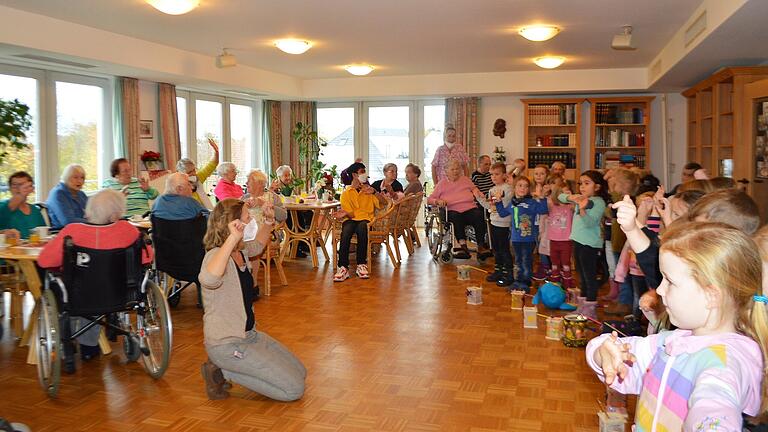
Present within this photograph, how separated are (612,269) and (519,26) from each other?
2.88 meters

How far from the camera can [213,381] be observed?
12.7 ft

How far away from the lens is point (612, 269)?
249 inches

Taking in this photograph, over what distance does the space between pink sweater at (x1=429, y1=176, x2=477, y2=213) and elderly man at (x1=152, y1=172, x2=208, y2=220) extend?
12.7 ft

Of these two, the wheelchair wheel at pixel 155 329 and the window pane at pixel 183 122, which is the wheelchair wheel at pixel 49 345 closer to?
the wheelchair wheel at pixel 155 329

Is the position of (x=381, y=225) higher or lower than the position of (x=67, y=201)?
lower

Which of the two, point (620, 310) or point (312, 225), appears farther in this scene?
point (312, 225)

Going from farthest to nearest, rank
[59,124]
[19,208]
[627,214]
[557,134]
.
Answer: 1. [557,134]
2. [59,124]
3. [19,208]
4. [627,214]

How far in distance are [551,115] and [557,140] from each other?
456 millimetres

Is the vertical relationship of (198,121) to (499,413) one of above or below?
above

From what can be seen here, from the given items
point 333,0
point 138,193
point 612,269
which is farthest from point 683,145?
point 138,193

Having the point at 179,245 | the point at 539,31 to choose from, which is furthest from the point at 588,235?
the point at 179,245

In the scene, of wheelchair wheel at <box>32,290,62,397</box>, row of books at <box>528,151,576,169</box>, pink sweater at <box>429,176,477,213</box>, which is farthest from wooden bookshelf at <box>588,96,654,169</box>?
wheelchair wheel at <box>32,290,62,397</box>

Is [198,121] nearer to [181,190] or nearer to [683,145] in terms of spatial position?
[181,190]

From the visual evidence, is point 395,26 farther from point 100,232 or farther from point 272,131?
point 272,131
